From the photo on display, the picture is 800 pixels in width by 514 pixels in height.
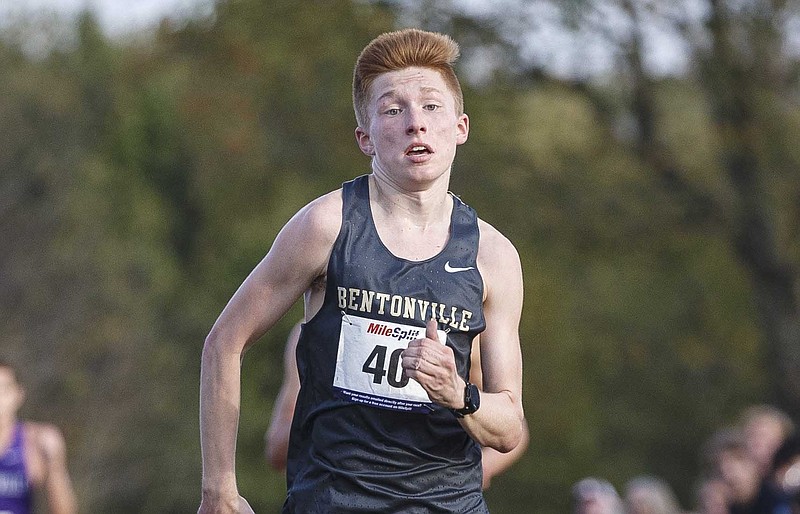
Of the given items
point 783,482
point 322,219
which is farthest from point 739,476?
point 322,219

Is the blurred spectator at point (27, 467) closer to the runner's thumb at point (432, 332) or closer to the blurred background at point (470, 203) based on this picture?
the runner's thumb at point (432, 332)

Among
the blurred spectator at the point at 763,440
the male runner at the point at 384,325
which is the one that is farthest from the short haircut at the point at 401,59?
the blurred spectator at the point at 763,440

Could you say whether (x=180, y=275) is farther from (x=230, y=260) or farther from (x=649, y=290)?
(x=649, y=290)

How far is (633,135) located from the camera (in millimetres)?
23781

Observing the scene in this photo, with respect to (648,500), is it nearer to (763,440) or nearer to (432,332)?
(763,440)

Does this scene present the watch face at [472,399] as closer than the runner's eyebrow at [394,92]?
Yes

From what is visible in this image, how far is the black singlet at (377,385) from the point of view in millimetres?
4148

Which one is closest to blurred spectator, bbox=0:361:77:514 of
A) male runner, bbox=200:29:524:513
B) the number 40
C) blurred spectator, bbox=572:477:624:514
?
blurred spectator, bbox=572:477:624:514

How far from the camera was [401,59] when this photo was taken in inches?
170

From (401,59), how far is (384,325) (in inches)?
32.0

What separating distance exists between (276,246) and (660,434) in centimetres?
3699

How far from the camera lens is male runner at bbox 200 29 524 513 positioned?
13.6 feet

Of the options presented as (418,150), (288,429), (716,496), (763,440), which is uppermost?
(763,440)

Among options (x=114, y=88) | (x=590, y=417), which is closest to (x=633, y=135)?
(x=590, y=417)
